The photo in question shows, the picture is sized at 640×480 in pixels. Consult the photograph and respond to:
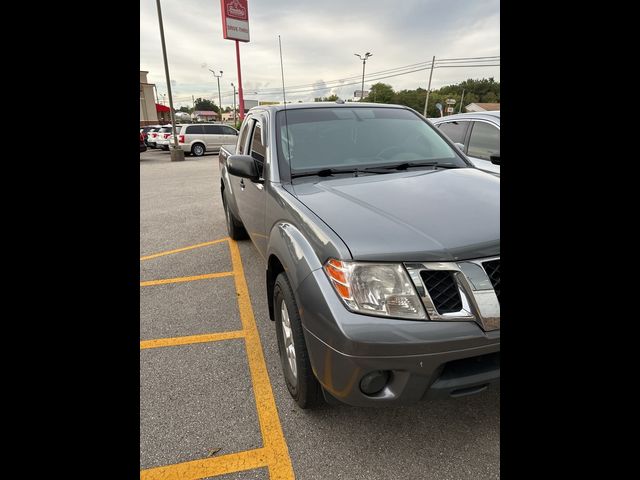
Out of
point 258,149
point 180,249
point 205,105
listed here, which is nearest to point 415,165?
point 258,149

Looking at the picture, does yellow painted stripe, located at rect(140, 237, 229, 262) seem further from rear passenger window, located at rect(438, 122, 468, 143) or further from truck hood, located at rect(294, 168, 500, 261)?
rear passenger window, located at rect(438, 122, 468, 143)

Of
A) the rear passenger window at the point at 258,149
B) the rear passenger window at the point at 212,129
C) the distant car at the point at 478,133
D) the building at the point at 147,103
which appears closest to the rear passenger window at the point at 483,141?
the distant car at the point at 478,133

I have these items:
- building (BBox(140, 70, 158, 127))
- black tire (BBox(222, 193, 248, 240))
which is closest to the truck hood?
black tire (BBox(222, 193, 248, 240))

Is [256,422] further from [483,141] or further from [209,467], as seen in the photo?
[483,141]

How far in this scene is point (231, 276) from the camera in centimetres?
418

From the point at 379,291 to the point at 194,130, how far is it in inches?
825

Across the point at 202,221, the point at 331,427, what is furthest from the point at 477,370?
the point at 202,221

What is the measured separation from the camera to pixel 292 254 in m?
1.95

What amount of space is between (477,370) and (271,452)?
113 centimetres
